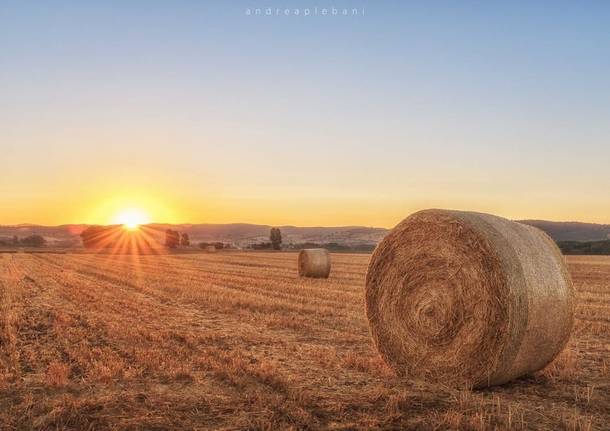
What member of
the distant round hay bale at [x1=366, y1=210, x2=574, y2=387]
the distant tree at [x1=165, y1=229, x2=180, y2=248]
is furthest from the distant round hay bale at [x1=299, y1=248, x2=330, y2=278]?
the distant tree at [x1=165, y1=229, x2=180, y2=248]

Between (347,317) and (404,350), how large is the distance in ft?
16.6

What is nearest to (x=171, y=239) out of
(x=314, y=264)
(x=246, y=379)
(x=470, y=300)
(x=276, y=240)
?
(x=276, y=240)

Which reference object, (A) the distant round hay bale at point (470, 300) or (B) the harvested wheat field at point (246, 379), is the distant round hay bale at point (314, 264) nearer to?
(B) the harvested wheat field at point (246, 379)

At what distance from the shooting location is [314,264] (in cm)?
2578

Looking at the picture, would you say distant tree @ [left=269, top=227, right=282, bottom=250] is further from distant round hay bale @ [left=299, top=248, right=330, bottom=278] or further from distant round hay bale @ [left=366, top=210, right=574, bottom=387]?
distant round hay bale @ [left=366, top=210, right=574, bottom=387]

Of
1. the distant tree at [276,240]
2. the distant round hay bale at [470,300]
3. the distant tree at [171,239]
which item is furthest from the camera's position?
the distant tree at [171,239]

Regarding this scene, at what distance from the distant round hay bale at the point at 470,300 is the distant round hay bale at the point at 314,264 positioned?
16838mm

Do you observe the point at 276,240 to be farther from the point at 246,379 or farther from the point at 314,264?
the point at 246,379

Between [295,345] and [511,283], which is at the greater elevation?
[511,283]

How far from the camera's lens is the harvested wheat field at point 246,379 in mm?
6074

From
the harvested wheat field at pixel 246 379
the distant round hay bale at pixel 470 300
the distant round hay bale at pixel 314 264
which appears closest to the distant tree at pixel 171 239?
the distant round hay bale at pixel 314 264

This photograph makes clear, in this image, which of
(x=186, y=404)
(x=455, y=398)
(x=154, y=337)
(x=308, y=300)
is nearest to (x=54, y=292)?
(x=308, y=300)

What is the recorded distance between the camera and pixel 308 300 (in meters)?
16.4

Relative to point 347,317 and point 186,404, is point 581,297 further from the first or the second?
point 186,404
